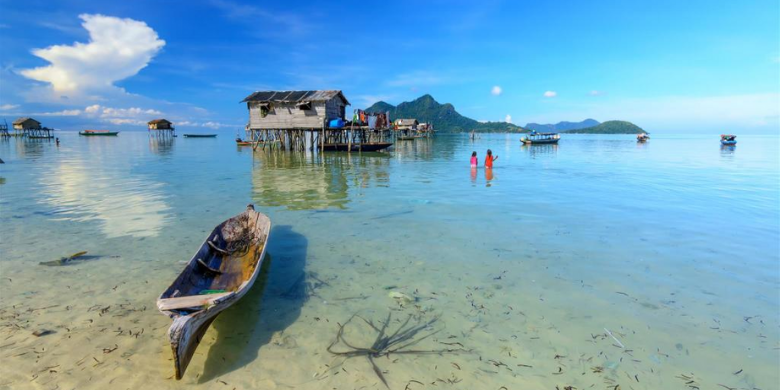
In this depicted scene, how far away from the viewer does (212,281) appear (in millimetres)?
5789

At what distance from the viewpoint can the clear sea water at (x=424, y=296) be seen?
13.3 ft

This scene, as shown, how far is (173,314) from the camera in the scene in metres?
3.92

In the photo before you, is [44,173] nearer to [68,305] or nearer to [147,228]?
[147,228]

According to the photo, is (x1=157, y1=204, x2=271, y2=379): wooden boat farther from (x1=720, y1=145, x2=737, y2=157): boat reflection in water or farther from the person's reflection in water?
(x1=720, y1=145, x2=737, y2=157): boat reflection in water

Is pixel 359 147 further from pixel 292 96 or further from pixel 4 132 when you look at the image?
pixel 4 132

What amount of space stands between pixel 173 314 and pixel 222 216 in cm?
743

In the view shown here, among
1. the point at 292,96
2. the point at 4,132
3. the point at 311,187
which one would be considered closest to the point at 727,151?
the point at 292,96

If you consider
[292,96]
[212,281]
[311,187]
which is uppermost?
[292,96]

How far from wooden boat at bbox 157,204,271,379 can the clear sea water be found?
46 cm

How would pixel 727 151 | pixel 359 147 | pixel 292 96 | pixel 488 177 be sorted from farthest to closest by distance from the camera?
pixel 727 151
pixel 359 147
pixel 292 96
pixel 488 177

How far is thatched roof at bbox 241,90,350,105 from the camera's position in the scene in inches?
1411

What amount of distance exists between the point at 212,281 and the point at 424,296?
11.3 ft

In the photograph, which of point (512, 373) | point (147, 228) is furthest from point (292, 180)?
point (512, 373)

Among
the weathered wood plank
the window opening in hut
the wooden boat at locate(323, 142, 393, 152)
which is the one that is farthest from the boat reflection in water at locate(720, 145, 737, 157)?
the weathered wood plank
